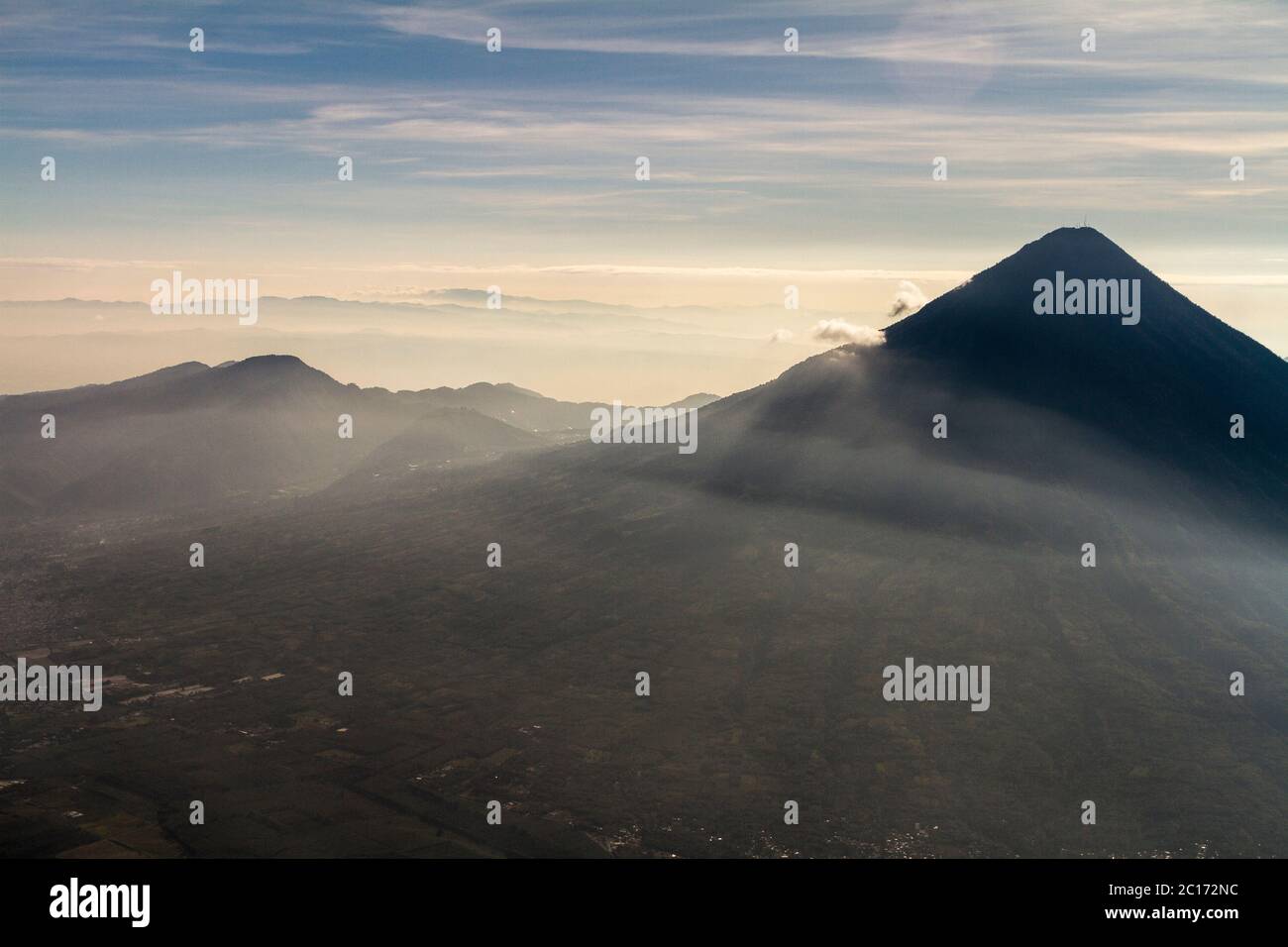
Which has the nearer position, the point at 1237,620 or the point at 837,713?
the point at 837,713

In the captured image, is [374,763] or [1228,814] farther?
[374,763]
